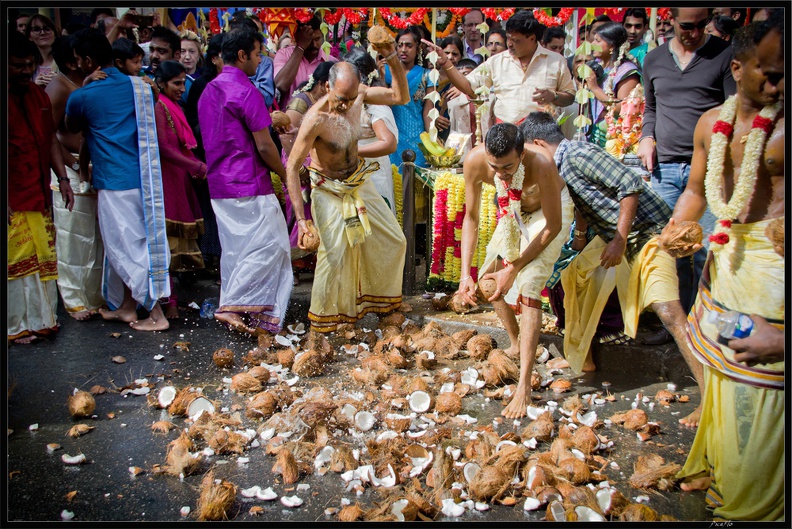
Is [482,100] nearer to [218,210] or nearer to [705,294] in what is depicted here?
[218,210]

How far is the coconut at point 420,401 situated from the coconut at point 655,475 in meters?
1.16

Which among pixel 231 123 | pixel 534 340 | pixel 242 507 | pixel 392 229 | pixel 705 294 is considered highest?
pixel 231 123

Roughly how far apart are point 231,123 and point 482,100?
2.39m

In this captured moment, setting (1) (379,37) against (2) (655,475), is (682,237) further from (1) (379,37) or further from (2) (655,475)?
(1) (379,37)

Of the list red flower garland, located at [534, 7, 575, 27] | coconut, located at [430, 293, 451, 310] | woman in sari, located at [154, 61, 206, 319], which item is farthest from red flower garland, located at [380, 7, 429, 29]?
coconut, located at [430, 293, 451, 310]

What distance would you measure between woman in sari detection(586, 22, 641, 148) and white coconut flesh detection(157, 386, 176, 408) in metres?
4.10

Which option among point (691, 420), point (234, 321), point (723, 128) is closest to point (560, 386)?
point (691, 420)

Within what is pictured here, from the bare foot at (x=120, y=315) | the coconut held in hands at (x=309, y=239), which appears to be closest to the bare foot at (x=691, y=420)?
the coconut held in hands at (x=309, y=239)

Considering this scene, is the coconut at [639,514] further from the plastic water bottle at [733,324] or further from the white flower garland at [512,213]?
the white flower garland at [512,213]

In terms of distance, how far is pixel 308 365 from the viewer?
4.23 metres

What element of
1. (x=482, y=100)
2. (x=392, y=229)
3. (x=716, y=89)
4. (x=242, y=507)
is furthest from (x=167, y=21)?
(x=242, y=507)

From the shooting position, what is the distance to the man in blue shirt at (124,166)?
481cm

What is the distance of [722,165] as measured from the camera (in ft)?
8.07

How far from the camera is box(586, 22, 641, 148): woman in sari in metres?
5.64
